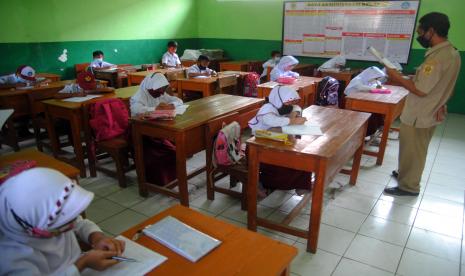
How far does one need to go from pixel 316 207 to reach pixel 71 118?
246 centimetres

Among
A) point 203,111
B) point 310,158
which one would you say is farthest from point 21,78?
point 310,158

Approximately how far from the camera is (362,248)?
2.27m

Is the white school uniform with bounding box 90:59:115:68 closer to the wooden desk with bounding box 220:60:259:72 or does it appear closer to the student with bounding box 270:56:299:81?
the wooden desk with bounding box 220:60:259:72

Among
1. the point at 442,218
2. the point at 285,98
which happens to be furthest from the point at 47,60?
the point at 442,218

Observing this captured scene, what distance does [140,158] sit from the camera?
9.52 ft

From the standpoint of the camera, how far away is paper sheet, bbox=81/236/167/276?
1.02 metres

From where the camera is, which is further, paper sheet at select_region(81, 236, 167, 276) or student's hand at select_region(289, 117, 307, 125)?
student's hand at select_region(289, 117, 307, 125)

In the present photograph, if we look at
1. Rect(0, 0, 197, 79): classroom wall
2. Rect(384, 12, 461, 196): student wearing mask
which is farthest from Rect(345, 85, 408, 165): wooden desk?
Rect(0, 0, 197, 79): classroom wall

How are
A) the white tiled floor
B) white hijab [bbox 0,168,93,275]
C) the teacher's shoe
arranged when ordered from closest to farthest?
white hijab [bbox 0,168,93,275] < the white tiled floor < the teacher's shoe

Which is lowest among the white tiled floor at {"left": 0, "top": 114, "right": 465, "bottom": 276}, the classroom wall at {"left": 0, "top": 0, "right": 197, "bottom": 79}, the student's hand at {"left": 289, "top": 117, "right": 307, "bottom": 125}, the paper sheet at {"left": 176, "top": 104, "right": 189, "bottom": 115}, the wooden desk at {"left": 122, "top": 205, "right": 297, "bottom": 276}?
the white tiled floor at {"left": 0, "top": 114, "right": 465, "bottom": 276}

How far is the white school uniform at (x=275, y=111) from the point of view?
2303mm

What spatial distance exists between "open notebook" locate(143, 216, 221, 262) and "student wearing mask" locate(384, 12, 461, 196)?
228 centimetres

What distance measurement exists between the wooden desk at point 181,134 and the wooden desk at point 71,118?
75cm

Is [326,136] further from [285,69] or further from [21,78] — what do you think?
[21,78]
